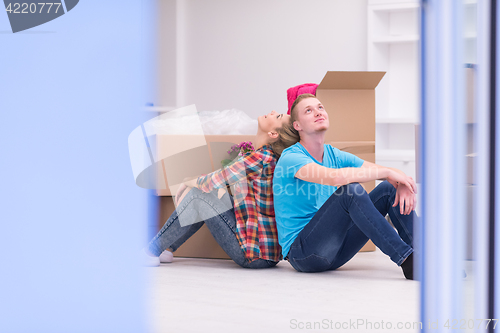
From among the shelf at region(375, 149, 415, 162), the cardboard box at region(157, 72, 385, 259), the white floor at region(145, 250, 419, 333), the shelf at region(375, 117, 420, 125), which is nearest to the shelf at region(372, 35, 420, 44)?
the shelf at region(375, 117, 420, 125)

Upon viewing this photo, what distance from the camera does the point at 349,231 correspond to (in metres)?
1.36

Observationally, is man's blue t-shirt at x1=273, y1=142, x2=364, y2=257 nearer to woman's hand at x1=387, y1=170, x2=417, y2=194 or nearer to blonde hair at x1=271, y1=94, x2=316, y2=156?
blonde hair at x1=271, y1=94, x2=316, y2=156

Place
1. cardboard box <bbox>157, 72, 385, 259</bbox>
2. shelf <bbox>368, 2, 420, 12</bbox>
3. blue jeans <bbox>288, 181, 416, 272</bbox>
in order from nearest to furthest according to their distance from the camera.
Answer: blue jeans <bbox>288, 181, 416, 272</bbox>
cardboard box <bbox>157, 72, 385, 259</bbox>
shelf <bbox>368, 2, 420, 12</bbox>

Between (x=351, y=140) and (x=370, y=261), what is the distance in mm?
486

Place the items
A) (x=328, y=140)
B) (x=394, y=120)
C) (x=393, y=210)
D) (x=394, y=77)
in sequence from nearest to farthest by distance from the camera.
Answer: (x=393, y=210)
(x=328, y=140)
(x=394, y=120)
(x=394, y=77)

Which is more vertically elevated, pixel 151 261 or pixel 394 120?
pixel 394 120

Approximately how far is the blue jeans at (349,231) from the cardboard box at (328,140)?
46cm

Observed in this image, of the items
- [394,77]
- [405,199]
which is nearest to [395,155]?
[394,77]

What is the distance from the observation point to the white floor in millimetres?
872

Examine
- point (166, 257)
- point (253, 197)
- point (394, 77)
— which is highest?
point (394, 77)

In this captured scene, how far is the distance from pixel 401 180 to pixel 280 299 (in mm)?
460

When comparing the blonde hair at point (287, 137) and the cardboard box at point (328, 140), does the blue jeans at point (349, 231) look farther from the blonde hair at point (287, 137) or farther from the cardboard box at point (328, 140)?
the cardboard box at point (328, 140)

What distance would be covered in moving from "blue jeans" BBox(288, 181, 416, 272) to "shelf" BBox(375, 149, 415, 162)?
1.41 metres

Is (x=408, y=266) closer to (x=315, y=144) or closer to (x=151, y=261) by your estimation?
(x=315, y=144)
